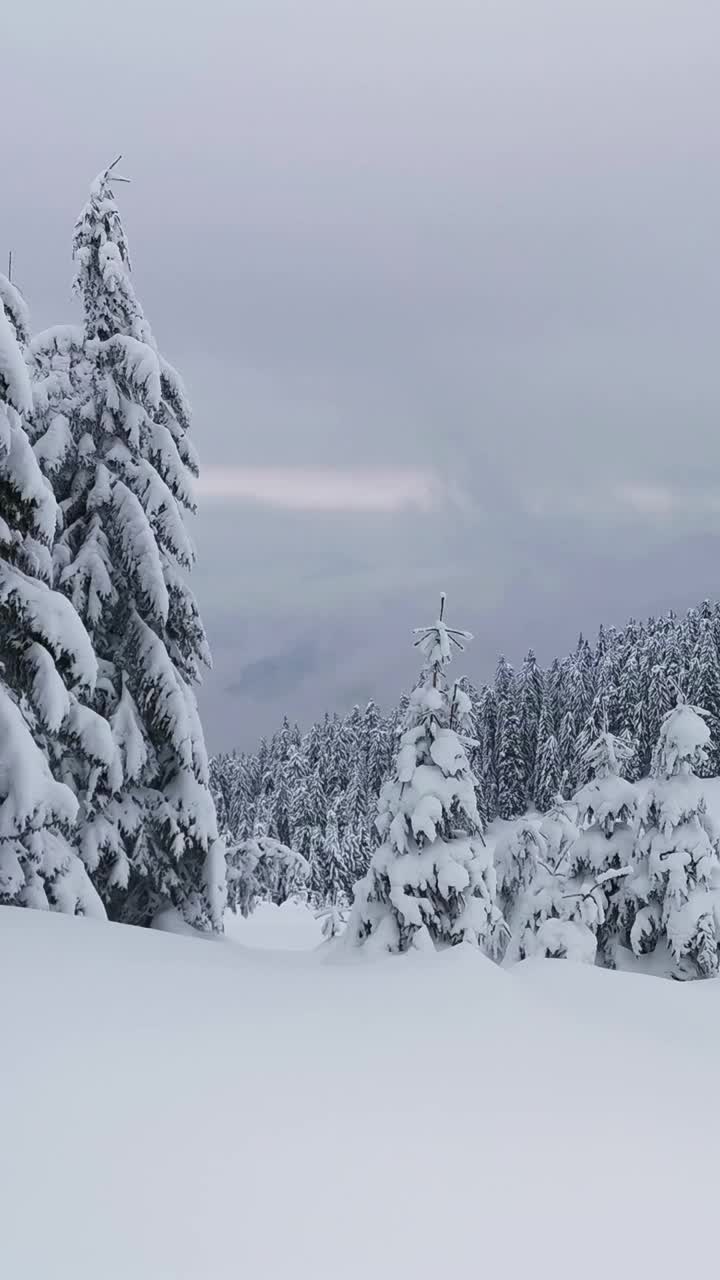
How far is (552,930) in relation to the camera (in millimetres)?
16688

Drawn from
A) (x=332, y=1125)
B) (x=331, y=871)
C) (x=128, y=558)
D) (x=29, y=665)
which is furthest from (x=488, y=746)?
(x=332, y=1125)

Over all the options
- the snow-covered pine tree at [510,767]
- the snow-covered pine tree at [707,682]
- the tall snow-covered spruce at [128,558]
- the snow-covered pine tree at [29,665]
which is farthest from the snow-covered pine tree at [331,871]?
the snow-covered pine tree at [29,665]

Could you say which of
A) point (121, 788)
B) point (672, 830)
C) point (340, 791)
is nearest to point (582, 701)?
point (340, 791)

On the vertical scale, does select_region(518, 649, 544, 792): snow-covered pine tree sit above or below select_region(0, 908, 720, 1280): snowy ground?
above

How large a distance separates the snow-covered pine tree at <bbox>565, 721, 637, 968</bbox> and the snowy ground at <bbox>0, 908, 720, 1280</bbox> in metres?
10.8

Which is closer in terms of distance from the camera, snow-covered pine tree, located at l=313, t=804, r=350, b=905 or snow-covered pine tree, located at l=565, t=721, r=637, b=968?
snow-covered pine tree, located at l=565, t=721, r=637, b=968

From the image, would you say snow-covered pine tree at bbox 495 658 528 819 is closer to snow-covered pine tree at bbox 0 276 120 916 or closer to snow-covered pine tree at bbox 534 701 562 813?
snow-covered pine tree at bbox 534 701 562 813

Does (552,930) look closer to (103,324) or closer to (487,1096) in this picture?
(487,1096)

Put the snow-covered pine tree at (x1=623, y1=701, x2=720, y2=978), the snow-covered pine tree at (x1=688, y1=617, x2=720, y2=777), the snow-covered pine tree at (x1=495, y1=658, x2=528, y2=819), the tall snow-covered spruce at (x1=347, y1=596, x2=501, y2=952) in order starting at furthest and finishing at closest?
the snow-covered pine tree at (x1=495, y1=658, x2=528, y2=819) → the snow-covered pine tree at (x1=688, y1=617, x2=720, y2=777) → the snow-covered pine tree at (x1=623, y1=701, x2=720, y2=978) → the tall snow-covered spruce at (x1=347, y1=596, x2=501, y2=952)

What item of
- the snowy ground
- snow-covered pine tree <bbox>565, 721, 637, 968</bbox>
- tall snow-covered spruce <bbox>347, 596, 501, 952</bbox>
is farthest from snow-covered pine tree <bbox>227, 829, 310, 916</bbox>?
the snowy ground

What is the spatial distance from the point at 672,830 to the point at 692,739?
6.14 feet

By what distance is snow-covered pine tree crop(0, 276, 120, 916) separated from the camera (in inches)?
385

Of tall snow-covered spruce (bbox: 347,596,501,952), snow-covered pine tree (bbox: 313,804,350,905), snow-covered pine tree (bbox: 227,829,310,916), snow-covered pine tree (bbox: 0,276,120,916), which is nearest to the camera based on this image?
snow-covered pine tree (bbox: 0,276,120,916)

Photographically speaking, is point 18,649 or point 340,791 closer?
point 18,649
